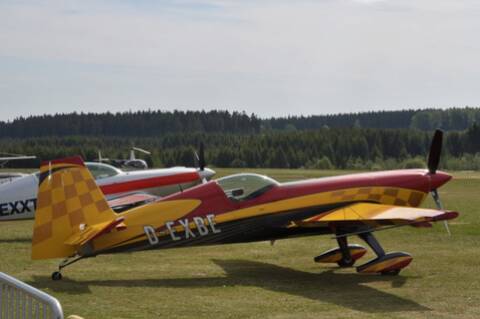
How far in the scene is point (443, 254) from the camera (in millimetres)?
14070

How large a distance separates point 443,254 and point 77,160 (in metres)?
6.51

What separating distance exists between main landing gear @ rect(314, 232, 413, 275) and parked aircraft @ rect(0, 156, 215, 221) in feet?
21.2

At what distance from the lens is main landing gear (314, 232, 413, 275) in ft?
38.8

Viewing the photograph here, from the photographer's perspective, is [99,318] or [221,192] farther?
[221,192]

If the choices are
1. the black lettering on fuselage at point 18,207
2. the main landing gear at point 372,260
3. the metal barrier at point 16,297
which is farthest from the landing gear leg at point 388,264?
the black lettering on fuselage at point 18,207

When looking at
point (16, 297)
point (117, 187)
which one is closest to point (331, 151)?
point (117, 187)

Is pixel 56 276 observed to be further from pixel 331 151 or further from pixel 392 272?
pixel 331 151

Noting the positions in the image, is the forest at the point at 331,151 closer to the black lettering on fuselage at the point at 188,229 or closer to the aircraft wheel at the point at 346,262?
the aircraft wheel at the point at 346,262

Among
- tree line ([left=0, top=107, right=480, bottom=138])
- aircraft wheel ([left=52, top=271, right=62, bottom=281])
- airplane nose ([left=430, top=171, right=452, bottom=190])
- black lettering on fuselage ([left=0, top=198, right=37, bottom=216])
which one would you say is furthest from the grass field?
tree line ([left=0, top=107, right=480, bottom=138])

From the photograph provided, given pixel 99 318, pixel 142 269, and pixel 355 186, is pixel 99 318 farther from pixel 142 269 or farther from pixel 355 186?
pixel 355 186

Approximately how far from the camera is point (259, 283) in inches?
448

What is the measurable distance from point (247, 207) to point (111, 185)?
7236mm

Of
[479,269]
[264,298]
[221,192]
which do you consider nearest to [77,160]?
[221,192]

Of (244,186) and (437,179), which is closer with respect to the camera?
(244,186)
